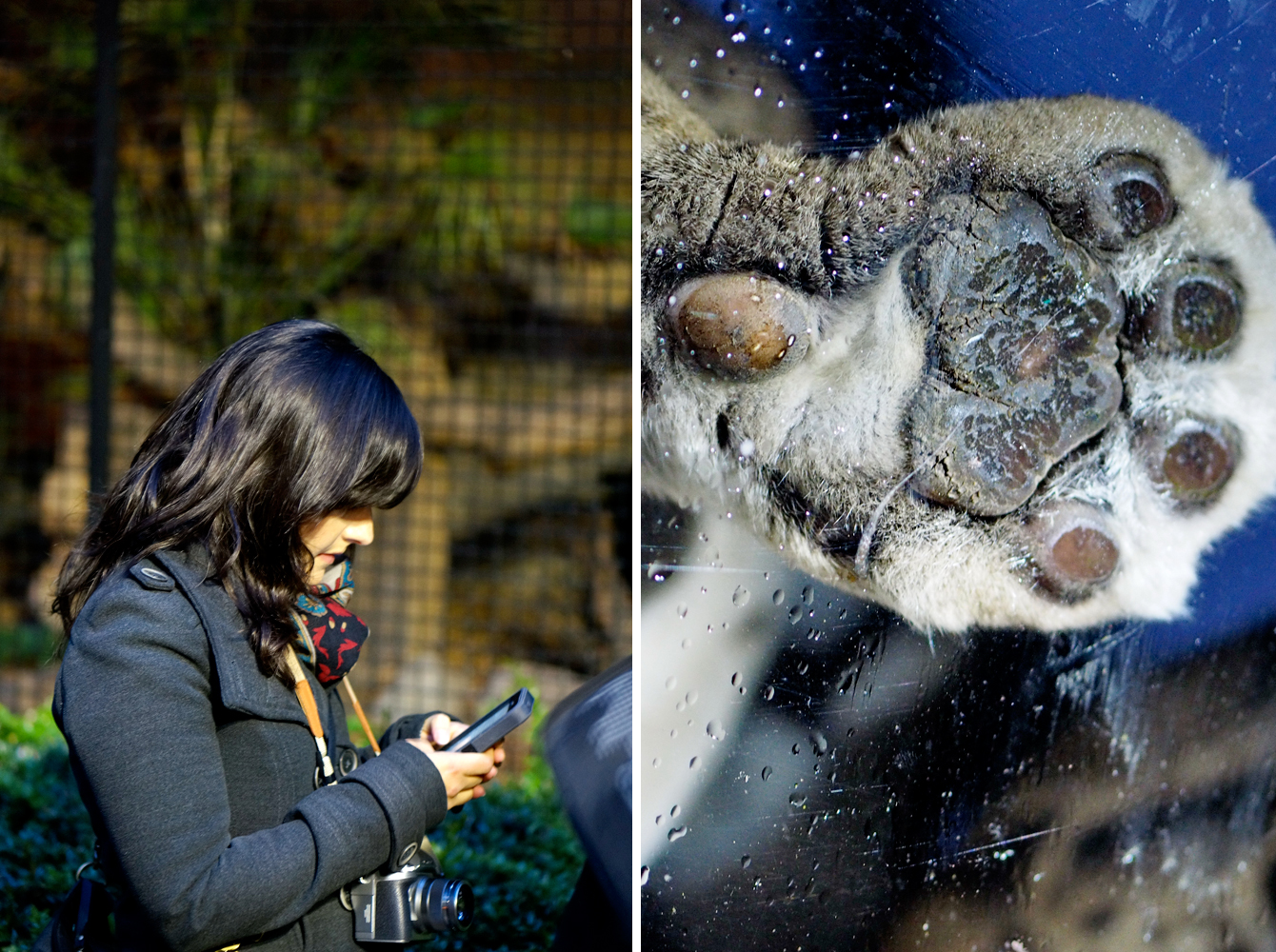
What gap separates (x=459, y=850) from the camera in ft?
9.26

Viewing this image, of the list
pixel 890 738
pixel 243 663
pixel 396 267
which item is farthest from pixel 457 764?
pixel 396 267

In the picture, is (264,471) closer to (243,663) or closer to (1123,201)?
(243,663)

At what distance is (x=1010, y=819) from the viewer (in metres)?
1.30

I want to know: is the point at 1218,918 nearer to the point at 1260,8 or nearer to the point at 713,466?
the point at 713,466

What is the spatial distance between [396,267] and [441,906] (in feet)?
16.2

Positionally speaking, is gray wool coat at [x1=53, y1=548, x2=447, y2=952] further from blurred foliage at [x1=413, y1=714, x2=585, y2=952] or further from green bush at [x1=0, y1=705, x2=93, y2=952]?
green bush at [x1=0, y1=705, x2=93, y2=952]

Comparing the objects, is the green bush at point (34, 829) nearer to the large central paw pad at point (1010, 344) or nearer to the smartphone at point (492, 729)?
the smartphone at point (492, 729)

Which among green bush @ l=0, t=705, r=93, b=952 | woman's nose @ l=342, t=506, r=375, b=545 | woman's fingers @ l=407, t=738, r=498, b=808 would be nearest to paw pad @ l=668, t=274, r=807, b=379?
woman's nose @ l=342, t=506, r=375, b=545

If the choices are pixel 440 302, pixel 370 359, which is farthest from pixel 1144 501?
pixel 440 302

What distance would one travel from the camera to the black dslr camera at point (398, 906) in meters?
1.36

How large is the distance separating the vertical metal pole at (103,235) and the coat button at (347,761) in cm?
311

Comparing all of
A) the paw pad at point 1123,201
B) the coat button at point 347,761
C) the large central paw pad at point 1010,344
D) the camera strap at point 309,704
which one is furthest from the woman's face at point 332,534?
the paw pad at point 1123,201

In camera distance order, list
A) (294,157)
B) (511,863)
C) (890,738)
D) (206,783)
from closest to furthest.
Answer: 1. (206,783)
2. (890,738)
3. (511,863)
4. (294,157)

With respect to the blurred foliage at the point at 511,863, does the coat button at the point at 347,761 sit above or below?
above
